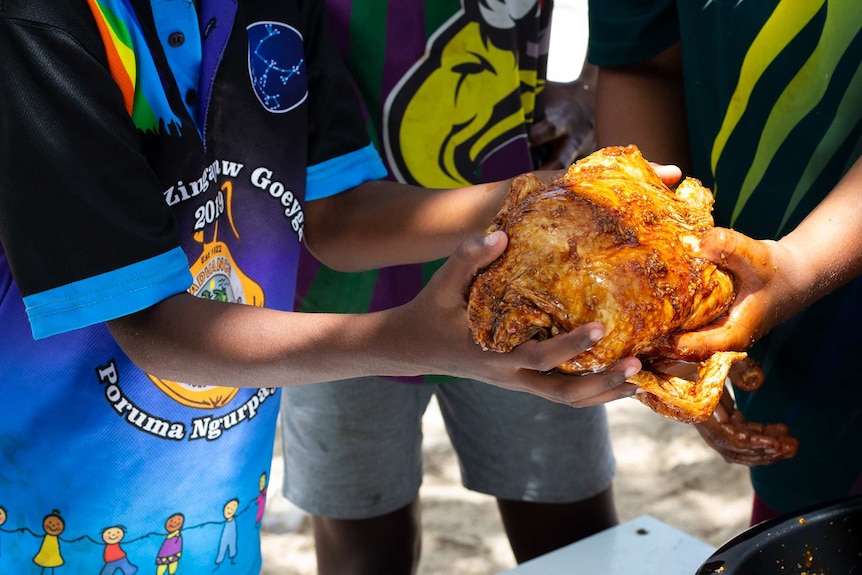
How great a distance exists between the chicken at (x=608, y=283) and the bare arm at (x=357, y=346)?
3 cm

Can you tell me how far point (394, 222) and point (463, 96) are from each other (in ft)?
1.65

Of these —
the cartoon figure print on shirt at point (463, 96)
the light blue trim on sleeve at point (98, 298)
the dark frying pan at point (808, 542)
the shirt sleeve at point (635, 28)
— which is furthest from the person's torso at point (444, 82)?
the dark frying pan at point (808, 542)

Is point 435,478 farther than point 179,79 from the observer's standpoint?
Yes

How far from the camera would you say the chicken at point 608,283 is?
1143 millimetres

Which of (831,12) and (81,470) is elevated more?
(831,12)

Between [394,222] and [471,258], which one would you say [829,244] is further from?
[394,222]

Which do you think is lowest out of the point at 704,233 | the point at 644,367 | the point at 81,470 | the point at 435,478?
the point at 435,478

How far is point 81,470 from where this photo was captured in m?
1.47

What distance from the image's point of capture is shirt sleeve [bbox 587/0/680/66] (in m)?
1.89

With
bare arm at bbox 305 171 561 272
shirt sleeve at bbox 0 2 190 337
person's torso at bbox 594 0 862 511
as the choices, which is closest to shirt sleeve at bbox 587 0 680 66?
person's torso at bbox 594 0 862 511

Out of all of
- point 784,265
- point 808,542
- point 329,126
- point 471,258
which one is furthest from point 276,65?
point 808,542

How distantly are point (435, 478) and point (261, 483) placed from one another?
2160 millimetres

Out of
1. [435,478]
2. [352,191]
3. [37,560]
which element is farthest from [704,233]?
[435,478]

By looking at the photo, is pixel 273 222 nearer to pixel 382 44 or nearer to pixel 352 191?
pixel 352 191
